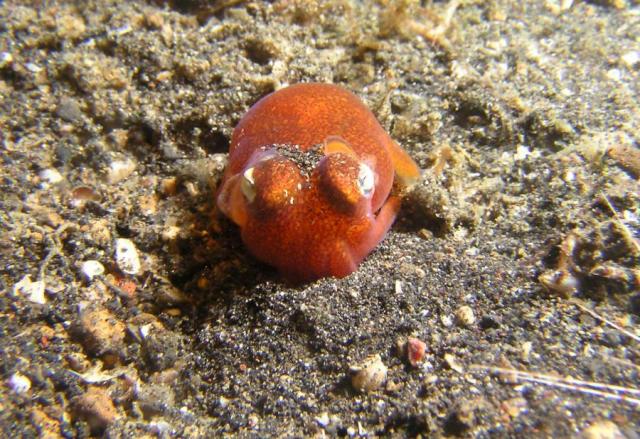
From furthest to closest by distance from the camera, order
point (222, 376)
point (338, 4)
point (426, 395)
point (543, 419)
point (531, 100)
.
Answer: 1. point (338, 4)
2. point (531, 100)
3. point (222, 376)
4. point (426, 395)
5. point (543, 419)

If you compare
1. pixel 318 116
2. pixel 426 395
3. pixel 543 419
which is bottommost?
pixel 426 395

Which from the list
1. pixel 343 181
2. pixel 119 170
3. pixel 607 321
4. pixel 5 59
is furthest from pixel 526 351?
pixel 5 59

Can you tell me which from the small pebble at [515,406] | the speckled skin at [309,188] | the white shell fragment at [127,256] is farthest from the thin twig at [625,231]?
the white shell fragment at [127,256]

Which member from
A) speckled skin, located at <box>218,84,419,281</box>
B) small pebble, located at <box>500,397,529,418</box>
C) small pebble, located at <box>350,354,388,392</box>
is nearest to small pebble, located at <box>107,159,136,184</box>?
speckled skin, located at <box>218,84,419,281</box>

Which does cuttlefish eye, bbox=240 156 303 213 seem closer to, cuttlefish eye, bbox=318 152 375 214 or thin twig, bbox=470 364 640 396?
cuttlefish eye, bbox=318 152 375 214

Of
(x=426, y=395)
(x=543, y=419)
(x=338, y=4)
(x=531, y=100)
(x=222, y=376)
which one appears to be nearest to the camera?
(x=543, y=419)

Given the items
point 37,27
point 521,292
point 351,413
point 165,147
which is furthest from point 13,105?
point 521,292

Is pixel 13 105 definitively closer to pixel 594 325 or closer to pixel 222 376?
pixel 222 376

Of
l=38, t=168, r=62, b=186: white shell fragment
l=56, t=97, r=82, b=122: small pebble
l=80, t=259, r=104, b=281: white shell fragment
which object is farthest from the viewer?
l=56, t=97, r=82, b=122: small pebble
